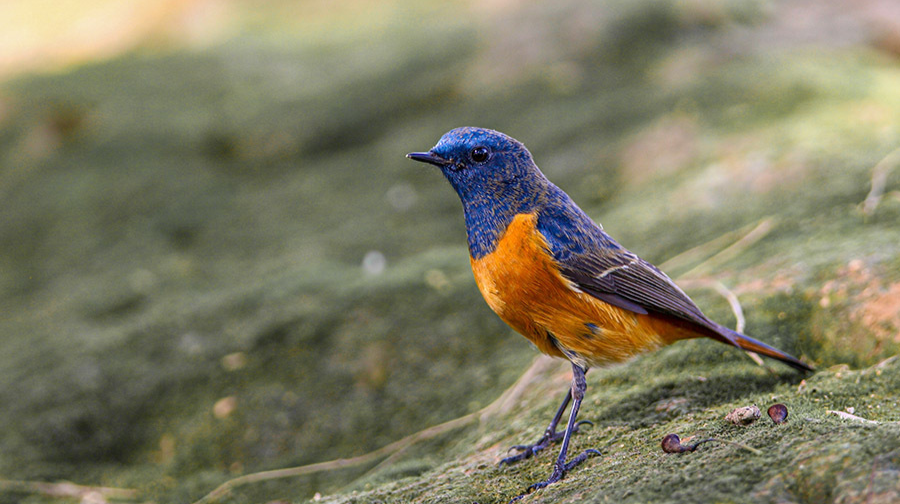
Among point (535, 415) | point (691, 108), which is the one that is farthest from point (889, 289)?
point (691, 108)

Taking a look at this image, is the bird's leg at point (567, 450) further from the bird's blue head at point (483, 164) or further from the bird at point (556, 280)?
the bird's blue head at point (483, 164)

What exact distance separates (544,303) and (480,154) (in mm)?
709

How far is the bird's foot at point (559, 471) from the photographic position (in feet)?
8.53

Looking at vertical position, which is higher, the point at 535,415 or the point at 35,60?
the point at 35,60

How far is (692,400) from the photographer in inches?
116

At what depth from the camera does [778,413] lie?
244 cm

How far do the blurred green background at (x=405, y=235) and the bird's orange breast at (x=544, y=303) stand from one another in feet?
1.29

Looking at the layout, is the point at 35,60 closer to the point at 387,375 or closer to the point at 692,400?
the point at 387,375

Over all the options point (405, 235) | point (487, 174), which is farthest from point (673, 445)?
point (405, 235)

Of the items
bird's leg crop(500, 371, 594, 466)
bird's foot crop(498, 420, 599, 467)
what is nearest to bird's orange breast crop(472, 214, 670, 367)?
bird's leg crop(500, 371, 594, 466)

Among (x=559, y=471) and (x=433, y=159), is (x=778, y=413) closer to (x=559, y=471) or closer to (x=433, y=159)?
(x=559, y=471)

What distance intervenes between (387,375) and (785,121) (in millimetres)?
3842

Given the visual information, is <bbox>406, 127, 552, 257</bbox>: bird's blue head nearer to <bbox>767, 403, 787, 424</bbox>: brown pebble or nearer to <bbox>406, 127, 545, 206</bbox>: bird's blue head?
<bbox>406, 127, 545, 206</bbox>: bird's blue head

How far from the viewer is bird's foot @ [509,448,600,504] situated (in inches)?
102
